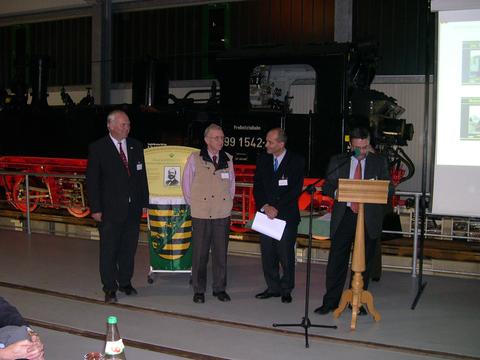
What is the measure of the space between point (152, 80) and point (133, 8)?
7.49 m

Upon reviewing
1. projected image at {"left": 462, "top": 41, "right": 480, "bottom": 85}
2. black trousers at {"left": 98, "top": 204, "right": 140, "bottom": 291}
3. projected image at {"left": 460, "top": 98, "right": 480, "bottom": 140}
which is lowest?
black trousers at {"left": 98, "top": 204, "right": 140, "bottom": 291}

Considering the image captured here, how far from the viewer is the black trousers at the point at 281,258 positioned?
511 cm

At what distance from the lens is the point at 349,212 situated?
4688 mm

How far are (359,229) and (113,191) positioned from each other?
7.19 ft

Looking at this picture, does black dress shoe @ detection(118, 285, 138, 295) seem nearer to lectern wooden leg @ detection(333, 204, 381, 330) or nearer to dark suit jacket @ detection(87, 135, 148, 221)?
dark suit jacket @ detection(87, 135, 148, 221)

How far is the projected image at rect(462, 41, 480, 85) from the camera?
3.83 metres

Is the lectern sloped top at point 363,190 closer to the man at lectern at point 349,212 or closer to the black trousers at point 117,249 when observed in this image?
the man at lectern at point 349,212

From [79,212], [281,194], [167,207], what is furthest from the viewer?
[79,212]

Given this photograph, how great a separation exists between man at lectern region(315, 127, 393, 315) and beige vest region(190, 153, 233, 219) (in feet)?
3.18

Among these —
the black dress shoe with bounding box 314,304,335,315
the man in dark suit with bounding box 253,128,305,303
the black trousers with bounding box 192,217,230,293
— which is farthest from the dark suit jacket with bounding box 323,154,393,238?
the black trousers with bounding box 192,217,230,293

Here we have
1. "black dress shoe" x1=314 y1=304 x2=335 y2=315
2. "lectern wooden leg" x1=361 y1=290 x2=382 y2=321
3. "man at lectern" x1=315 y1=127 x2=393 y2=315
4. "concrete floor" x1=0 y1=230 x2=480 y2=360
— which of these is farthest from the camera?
"black dress shoe" x1=314 y1=304 x2=335 y2=315

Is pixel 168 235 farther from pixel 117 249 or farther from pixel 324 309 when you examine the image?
pixel 324 309

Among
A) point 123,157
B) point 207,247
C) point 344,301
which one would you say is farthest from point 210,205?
point 344,301

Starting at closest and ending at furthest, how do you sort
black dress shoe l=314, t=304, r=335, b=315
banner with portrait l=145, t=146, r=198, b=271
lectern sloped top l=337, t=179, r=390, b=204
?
lectern sloped top l=337, t=179, r=390, b=204 → black dress shoe l=314, t=304, r=335, b=315 → banner with portrait l=145, t=146, r=198, b=271
